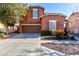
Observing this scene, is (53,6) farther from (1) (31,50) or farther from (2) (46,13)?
(1) (31,50)

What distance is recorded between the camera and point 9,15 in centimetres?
586

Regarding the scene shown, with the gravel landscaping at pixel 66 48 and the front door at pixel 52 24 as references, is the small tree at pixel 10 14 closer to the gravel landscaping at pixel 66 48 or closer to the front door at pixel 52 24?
the front door at pixel 52 24

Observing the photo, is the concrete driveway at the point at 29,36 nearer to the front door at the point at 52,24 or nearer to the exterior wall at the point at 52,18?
the exterior wall at the point at 52,18

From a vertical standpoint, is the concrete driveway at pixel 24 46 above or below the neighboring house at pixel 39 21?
below

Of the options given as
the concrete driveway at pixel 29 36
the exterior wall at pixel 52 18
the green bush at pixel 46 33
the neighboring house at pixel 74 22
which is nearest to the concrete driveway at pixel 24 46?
the concrete driveway at pixel 29 36

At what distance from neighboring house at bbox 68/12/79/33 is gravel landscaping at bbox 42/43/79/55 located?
357 millimetres

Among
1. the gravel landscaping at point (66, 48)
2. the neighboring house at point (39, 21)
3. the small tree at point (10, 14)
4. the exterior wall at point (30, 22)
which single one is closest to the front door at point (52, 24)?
the neighboring house at point (39, 21)

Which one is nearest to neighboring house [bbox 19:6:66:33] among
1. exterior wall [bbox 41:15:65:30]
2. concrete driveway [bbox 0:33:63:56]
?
exterior wall [bbox 41:15:65:30]

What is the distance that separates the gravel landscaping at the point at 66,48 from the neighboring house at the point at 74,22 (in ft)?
1.17

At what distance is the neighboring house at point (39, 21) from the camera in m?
5.79

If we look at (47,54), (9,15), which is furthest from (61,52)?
(9,15)

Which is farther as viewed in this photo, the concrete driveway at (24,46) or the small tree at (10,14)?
the small tree at (10,14)

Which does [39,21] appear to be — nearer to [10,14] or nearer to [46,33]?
[46,33]

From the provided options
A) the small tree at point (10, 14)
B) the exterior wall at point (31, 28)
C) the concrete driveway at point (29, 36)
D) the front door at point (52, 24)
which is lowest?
the concrete driveway at point (29, 36)
